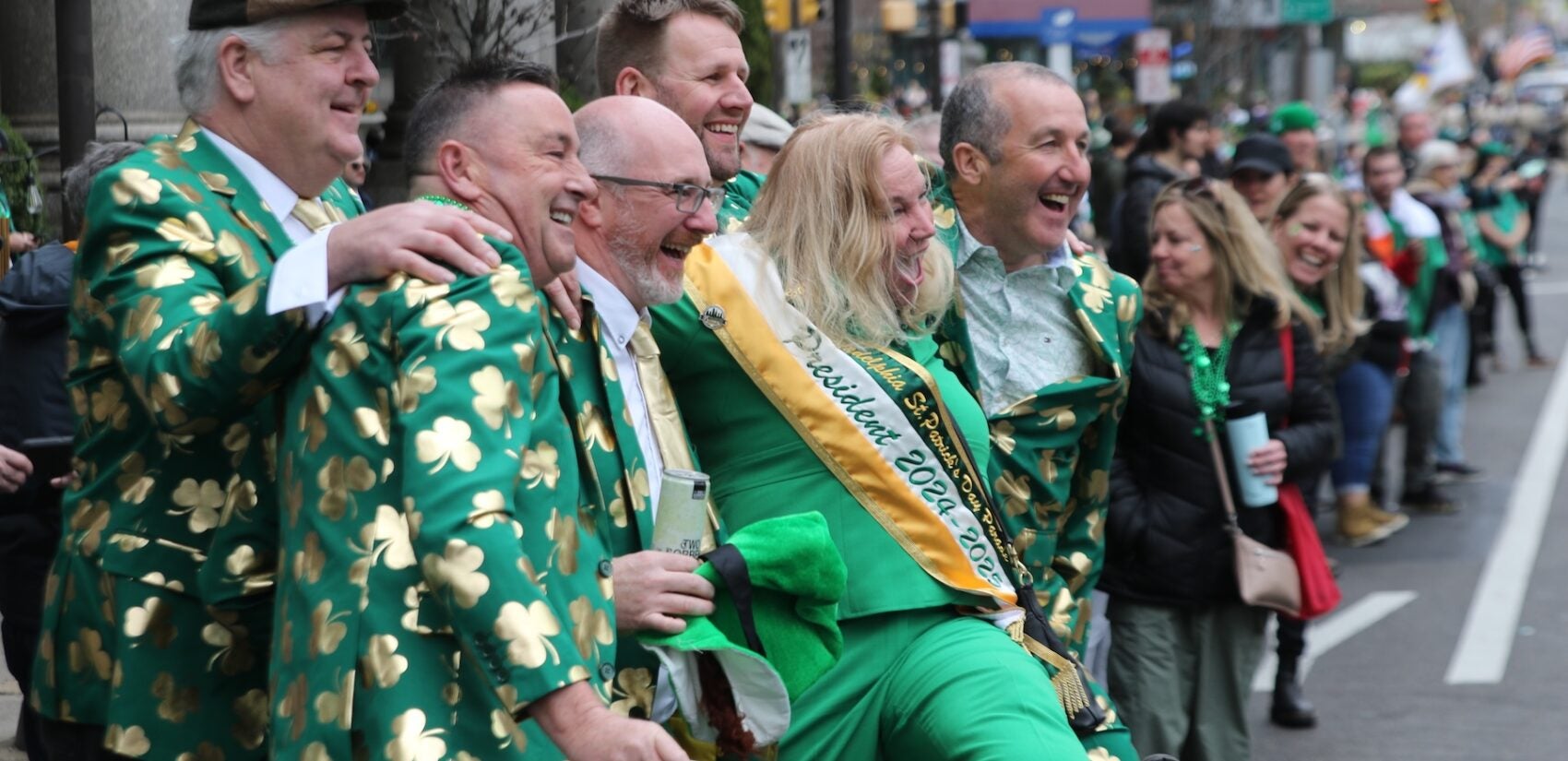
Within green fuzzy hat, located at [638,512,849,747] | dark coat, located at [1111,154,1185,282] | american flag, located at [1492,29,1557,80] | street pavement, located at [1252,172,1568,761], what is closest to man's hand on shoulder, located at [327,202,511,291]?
green fuzzy hat, located at [638,512,849,747]

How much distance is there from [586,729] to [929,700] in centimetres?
107

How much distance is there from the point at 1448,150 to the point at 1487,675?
5.97m

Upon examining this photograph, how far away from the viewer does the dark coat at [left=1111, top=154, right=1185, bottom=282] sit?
10242mm

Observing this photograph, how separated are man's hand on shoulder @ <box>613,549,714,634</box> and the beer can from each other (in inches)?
3.5

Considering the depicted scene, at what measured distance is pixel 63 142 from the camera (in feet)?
20.7

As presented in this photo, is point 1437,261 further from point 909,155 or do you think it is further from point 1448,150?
point 909,155

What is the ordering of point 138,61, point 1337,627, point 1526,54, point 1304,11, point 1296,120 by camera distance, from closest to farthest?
point 138,61 → point 1337,627 → point 1296,120 → point 1304,11 → point 1526,54

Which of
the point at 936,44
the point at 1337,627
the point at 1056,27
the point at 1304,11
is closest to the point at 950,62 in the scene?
the point at 936,44

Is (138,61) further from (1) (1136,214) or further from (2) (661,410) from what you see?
(2) (661,410)

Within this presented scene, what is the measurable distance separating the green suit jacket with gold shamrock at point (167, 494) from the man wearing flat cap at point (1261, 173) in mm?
7418

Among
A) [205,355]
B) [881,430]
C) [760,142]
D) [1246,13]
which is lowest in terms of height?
[881,430]

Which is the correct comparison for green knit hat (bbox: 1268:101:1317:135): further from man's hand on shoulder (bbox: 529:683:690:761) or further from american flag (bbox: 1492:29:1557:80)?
american flag (bbox: 1492:29:1557:80)

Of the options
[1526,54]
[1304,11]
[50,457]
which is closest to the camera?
[50,457]

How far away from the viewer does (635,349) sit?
3.54 meters
